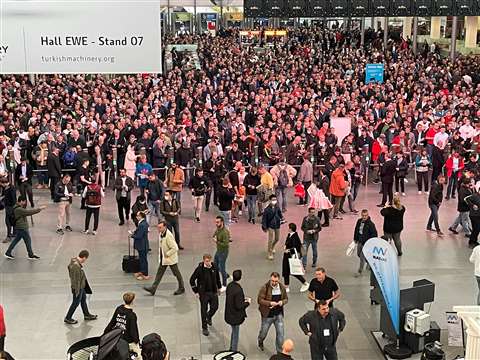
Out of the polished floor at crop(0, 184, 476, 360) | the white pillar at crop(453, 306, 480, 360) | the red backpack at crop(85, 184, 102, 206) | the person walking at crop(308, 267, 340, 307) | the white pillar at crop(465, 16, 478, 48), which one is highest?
the white pillar at crop(465, 16, 478, 48)

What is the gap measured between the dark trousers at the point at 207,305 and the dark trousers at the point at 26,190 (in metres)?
→ 6.44

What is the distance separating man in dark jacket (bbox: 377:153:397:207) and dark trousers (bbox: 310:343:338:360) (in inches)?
324

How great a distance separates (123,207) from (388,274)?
24.0 feet

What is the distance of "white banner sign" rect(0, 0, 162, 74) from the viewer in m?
12.6

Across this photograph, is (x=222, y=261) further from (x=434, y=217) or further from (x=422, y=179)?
(x=422, y=179)

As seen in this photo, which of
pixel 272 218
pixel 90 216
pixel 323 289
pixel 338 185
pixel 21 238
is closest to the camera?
pixel 323 289

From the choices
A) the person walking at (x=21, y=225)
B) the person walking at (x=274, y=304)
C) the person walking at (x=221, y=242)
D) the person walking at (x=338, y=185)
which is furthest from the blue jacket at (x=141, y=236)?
the person walking at (x=338, y=185)

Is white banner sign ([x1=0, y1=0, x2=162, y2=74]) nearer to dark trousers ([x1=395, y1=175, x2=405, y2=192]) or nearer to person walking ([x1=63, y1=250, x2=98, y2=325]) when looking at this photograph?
person walking ([x1=63, y1=250, x2=98, y2=325])

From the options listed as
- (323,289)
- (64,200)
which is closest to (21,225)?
(64,200)

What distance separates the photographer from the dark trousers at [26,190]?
16.6 m

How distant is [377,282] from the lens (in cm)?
1108

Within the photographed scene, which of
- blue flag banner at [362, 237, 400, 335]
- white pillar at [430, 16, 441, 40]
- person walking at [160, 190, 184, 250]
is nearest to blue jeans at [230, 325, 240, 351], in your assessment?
blue flag banner at [362, 237, 400, 335]

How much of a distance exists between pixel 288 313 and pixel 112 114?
11812 mm

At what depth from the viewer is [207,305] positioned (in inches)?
461
